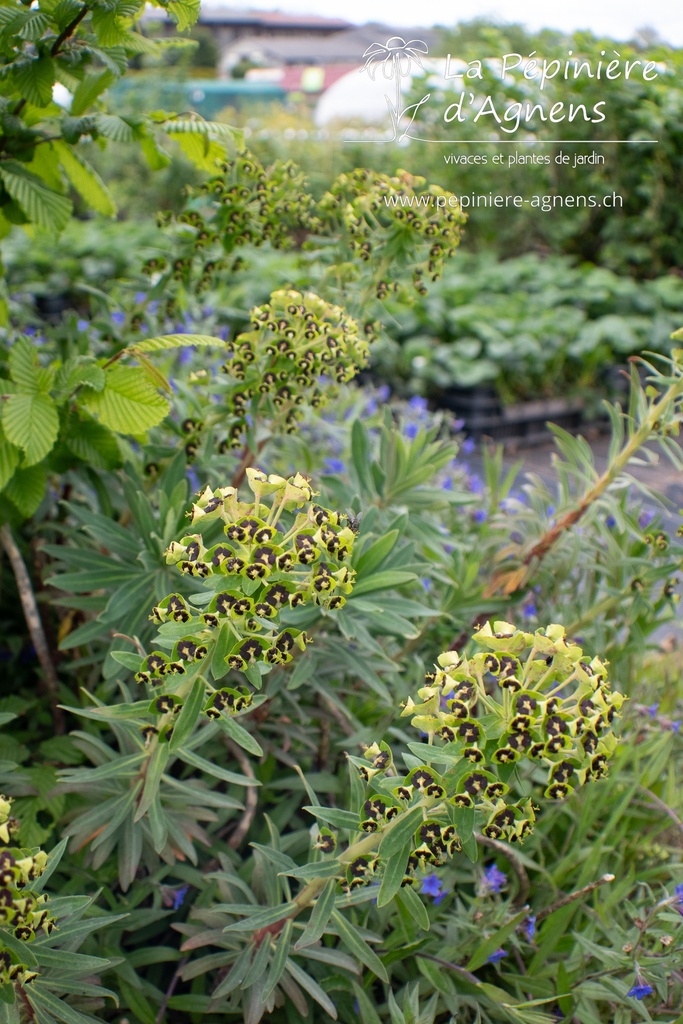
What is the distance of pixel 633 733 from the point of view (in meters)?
2.21

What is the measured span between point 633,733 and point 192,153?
1.75m

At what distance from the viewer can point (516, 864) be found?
1649 mm

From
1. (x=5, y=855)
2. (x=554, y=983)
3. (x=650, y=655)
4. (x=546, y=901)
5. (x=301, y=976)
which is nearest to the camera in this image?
(x=5, y=855)

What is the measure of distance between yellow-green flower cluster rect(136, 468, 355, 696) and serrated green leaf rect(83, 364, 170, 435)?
43 cm

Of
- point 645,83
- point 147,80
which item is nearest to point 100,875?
point 645,83

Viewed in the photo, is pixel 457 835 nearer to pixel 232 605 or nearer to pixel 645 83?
pixel 232 605

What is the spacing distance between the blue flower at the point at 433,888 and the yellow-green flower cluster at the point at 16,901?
727 mm

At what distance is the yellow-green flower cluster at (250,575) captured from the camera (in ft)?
3.41

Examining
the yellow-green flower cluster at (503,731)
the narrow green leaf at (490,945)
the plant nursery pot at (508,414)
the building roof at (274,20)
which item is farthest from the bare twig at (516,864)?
the building roof at (274,20)

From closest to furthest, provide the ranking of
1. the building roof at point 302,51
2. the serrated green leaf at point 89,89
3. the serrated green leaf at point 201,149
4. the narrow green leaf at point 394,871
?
the narrow green leaf at point 394,871
the serrated green leaf at point 89,89
the serrated green leaf at point 201,149
the building roof at point 302,51

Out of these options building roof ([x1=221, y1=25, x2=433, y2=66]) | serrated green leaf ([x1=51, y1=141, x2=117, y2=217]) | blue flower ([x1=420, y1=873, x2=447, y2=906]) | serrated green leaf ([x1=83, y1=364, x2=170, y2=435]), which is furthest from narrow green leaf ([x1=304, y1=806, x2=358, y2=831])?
building roof ([x1=221, y1=25, x2=433, y2=66])

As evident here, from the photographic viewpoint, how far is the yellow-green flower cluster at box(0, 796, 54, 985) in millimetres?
985

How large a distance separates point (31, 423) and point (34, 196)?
1.63 feet

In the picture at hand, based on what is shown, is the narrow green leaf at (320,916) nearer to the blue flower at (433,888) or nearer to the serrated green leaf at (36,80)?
the blue flower at (433,888)
